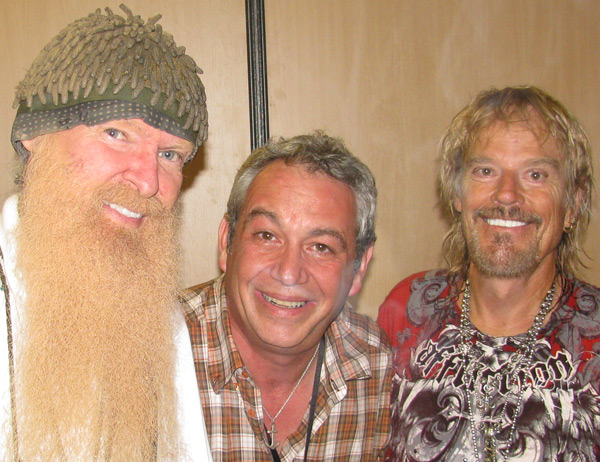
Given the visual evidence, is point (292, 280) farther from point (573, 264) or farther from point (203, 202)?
point (203, 202)

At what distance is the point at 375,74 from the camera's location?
2.88 metres

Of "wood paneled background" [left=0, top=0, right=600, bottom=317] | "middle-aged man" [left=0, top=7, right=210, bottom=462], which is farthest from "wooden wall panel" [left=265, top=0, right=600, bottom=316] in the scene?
"middle-aged man" [left=0, top=7, right=210, bottom=462]

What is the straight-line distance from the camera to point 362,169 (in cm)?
191

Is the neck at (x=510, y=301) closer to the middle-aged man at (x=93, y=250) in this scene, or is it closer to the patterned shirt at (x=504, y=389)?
the patterned shirt at (x=504, y=389)

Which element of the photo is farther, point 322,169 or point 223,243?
point 223,243

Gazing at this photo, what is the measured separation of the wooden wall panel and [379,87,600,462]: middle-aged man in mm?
924

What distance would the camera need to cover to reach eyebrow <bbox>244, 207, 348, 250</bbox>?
5.77ft

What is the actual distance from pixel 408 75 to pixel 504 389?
5.53 feet

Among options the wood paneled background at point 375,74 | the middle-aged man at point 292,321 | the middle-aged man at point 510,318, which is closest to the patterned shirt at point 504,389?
the middle-aged man at point 510,318

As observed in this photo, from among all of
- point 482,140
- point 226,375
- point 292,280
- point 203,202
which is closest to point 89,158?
point 292,280

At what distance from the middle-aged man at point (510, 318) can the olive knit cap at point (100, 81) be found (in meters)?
1.00

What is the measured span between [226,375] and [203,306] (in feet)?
0.80

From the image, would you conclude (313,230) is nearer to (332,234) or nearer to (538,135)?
(332,234)

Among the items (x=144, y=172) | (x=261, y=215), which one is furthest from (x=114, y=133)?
(x=261, y=215)
